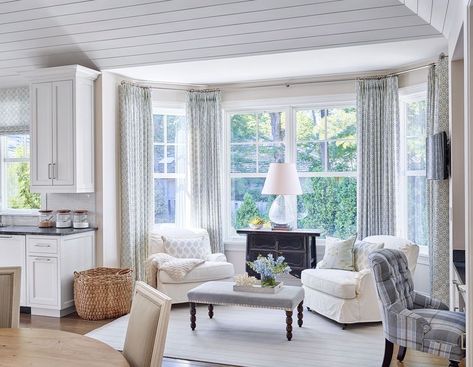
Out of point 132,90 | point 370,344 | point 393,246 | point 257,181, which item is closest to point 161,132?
point 132,90

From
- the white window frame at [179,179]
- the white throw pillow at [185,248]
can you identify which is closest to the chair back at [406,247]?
the white throw pillow at [185,248]

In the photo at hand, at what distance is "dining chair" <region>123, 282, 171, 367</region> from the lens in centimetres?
180

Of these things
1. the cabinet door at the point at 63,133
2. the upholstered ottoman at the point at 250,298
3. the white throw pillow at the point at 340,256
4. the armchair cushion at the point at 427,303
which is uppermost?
the cabinet door at the point at 63,133

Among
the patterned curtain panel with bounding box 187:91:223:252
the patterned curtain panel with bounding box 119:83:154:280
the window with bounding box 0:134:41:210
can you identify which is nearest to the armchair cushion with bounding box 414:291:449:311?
the patterned curtain panel with bounding box 187:91:223:252

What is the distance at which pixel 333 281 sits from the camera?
4578mm

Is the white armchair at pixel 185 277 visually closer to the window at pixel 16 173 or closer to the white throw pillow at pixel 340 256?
the white throw pillow at pixel 340 256

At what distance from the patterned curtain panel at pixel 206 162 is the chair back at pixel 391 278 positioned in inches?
109

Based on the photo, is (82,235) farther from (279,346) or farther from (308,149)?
(308,149)

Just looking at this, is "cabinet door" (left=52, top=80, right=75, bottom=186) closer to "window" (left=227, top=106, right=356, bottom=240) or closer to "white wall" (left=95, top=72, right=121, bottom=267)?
"white wall" (left=95, top=72, right=121, bottom=267)

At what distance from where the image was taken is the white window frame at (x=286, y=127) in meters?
5.84

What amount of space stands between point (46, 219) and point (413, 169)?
4.04 metres

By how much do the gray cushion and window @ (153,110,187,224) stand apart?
191cm

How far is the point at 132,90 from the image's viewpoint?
18.7 feet

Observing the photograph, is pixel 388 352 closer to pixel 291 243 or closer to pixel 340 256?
pixel 340 256
